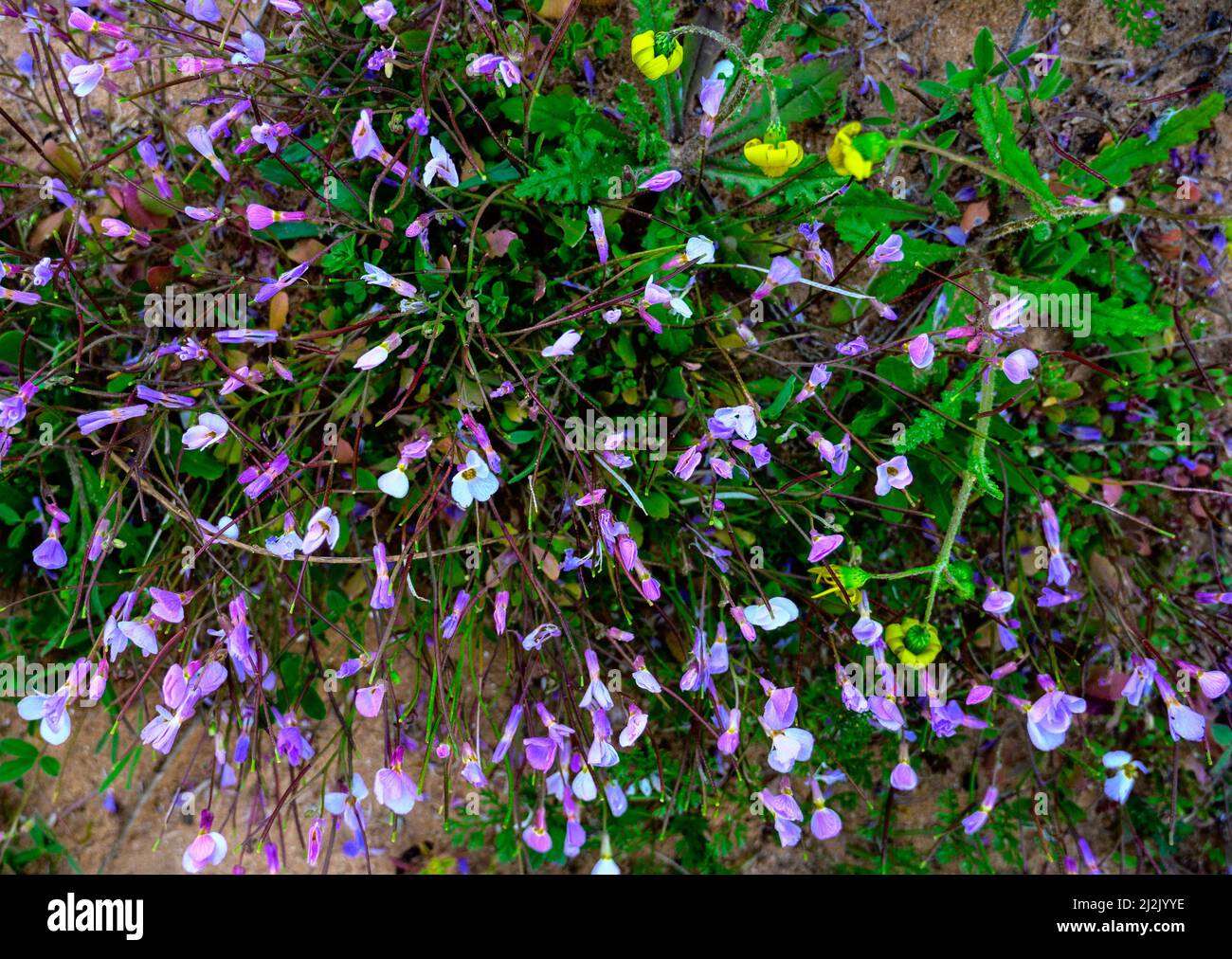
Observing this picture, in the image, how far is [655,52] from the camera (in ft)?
4.91

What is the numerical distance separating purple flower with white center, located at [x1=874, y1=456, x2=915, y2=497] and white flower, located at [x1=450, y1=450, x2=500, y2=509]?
0.71m

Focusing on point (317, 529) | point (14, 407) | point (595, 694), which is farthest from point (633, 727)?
point (14, 407)

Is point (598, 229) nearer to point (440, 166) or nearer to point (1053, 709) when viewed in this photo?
point (440, 166)

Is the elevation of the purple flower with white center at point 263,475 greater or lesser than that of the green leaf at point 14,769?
greater

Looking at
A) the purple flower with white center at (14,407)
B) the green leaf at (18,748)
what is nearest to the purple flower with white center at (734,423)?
the purple flower with white center at (14,407)

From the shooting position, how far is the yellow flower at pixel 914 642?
1653 millimetres

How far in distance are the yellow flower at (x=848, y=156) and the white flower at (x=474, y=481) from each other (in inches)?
30.0

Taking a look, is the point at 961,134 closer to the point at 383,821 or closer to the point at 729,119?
the point at 729,119
